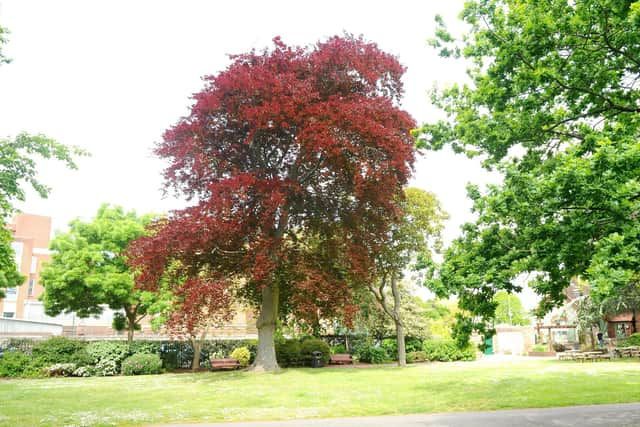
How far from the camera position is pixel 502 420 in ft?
30.2

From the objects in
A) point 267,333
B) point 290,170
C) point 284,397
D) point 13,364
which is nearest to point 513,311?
point 267,333

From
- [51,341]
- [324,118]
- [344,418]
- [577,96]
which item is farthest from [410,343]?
[577,96]

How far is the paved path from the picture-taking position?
887 cm

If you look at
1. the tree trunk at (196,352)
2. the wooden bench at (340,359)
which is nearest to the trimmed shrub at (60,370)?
the tree trunk at (196,352)

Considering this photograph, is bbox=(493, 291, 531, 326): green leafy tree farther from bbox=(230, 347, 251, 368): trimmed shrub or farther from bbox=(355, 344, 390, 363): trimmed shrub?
bbox=(230, 347, 251, 368): trimmed shrub

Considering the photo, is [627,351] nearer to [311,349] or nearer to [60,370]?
[311,349]

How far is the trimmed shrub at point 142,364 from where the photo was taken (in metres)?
21.2

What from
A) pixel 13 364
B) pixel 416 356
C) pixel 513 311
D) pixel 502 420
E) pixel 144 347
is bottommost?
pixel 416 356

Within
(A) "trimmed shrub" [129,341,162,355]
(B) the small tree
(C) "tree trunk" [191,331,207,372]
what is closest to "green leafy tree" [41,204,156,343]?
(A) "trimmed shrub" [129,341,162,355]

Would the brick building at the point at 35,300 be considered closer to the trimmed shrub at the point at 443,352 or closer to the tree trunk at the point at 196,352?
the trimmed shrub at the point at 443,352

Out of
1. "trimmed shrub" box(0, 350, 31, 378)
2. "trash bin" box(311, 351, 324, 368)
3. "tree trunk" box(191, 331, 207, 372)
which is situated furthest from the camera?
"trash bin" box(311, 351, 324, 368)

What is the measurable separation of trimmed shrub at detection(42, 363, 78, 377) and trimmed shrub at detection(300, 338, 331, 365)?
10.8 m

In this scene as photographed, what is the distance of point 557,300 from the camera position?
8508mm

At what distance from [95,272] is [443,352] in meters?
22.7
